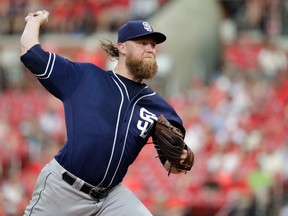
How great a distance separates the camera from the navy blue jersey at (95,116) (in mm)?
5539

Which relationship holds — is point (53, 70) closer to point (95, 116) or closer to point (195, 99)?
point (95, 116)

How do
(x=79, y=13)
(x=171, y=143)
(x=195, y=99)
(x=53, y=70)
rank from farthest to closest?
(x=79, y=13)
(x=195, y=99)
(x=171, y=143)
(x=53, y=70)

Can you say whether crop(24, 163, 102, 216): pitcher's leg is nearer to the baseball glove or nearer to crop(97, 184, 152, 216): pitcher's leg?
crop(97, 184, 152, 216): pitcher's leg

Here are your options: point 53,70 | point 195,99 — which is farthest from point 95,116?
point 195,99

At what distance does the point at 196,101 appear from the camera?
14273mm

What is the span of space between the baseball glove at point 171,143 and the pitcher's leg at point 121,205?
35cm

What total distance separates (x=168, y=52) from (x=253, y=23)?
176 cm

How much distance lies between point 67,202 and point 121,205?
0.34m

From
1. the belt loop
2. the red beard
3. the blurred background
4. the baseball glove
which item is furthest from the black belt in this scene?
the blurred background

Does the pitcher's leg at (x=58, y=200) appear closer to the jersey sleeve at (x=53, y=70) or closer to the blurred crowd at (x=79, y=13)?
the jersey sleeve at (x=53, y=70)

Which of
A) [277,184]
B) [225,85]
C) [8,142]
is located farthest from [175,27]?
[277,184]

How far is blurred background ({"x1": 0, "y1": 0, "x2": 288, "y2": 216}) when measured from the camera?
11219 mm

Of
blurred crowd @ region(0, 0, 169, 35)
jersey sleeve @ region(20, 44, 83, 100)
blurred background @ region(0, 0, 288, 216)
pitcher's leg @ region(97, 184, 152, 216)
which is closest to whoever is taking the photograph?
jersey sleeve @ region(20, 44, 83, 100)

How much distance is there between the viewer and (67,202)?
559 centimetres
